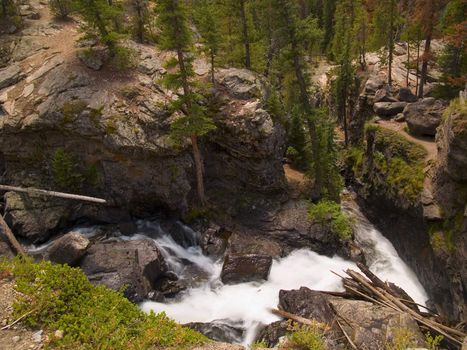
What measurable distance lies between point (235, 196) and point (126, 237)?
823 centimetres

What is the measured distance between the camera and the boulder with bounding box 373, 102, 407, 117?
2958 cm

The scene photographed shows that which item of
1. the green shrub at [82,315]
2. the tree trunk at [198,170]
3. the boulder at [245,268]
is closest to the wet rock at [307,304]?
the boulder at [245,268]

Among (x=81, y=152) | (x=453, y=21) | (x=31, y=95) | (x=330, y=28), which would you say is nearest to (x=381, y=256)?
(x=453, y=21)

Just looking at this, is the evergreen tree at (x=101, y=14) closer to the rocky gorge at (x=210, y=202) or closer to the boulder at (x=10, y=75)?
the rocky gorge at (x=210, y=202)

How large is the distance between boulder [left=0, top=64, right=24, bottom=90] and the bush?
8924 millimetres

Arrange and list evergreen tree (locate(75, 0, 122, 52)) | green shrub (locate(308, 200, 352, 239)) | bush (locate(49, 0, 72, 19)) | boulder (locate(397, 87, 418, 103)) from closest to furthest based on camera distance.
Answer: evergreen tree (locate(75, 0, 122, 52)) → green shrub (locate(308, 200, 352, 239)) → bush (locate(49, 0, 72, 19)) → boulder (locate(397, 87, 418, 103))

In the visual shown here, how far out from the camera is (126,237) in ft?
68.9

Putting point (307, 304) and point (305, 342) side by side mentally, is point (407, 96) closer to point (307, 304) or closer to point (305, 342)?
point (307, 304)

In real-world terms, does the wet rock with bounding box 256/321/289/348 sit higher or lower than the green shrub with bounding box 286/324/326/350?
lower

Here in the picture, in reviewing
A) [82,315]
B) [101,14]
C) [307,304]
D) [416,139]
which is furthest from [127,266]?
[416,139]

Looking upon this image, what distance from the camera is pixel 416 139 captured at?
24.4 meters

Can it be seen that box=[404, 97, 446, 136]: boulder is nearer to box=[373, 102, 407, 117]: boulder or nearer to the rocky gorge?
the rocky gorge

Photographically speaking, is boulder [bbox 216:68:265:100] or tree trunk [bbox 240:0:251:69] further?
tree trunk [bbox 240:0:251:69]

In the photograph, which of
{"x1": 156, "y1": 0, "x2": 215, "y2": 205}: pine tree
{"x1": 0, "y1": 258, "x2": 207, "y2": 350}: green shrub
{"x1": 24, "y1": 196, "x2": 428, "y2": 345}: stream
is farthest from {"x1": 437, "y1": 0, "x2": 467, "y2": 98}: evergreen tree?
{"x1": 0, "y1": 258, "x2": 207, "y2": 350}: green shrub
